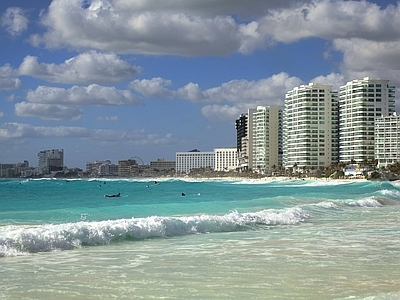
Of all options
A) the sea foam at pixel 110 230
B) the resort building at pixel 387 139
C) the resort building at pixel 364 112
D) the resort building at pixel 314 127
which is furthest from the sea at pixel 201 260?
the resort building at pixel 314 127

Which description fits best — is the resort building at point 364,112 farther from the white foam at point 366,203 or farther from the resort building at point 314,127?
the white foam at point 366,203

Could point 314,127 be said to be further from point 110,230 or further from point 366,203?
point 110,230

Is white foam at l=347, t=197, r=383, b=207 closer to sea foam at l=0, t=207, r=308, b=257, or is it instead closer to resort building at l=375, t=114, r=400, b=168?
sea foam at l=0, t=207, r=308, b=257

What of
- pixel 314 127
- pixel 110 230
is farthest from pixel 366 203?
pixel 314 127

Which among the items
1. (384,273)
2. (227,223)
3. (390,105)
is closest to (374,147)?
(390,105)

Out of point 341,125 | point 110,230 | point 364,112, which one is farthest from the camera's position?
point 341,125

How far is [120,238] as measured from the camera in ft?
68.0

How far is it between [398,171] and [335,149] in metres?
38.7

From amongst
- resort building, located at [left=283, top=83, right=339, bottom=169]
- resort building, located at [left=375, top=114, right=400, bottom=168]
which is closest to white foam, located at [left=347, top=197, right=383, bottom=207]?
resort building, located at [left=375, top=114, right=400, bottom=168]

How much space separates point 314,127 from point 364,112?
16.5 m

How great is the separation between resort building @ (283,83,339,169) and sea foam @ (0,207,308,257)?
14040 centimetres

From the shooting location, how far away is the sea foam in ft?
57.6

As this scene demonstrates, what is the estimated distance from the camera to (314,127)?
552ft

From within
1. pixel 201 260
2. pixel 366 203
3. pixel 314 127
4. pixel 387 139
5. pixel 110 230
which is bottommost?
pixel 366 203
